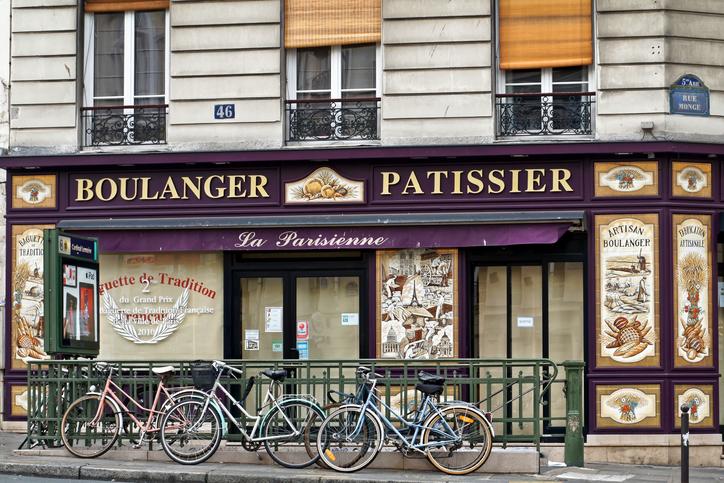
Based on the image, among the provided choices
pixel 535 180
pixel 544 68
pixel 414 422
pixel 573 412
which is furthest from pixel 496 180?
pixel 414 422

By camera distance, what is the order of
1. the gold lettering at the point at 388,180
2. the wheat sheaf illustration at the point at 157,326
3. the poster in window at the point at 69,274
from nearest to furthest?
1. the poster in window at the point at 69,274
2. the gold lettering at the point at 388,180
3. the wheat sheaf illustration at the point at 157,326

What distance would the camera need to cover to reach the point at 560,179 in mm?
17500

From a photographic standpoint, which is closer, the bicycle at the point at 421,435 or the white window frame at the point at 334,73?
the bicycle at the point at 421,435

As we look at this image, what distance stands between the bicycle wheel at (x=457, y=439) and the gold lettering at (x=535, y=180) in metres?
4.62

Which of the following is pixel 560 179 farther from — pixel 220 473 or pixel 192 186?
pixel 220 473

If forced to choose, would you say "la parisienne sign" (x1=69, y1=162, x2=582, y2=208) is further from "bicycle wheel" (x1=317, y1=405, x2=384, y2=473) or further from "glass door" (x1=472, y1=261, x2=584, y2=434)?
"bicycle wheel" (x1=317, y1=405, x2=384, y2=473)

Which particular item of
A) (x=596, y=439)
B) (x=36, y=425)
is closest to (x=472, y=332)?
(x=596, y=439)

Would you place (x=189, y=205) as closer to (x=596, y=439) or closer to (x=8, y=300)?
(x=8, y=300)

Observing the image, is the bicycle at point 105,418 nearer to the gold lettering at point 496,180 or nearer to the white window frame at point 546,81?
the gold lettering at point 496,180

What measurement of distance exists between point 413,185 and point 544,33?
272 centimetres

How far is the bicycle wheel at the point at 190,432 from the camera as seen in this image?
1421 centimetres

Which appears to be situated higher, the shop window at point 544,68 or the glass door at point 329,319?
the shop window at point 544,68

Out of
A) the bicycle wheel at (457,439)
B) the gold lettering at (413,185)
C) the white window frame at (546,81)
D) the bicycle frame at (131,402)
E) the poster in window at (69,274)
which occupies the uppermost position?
the white window frame at (546,81)

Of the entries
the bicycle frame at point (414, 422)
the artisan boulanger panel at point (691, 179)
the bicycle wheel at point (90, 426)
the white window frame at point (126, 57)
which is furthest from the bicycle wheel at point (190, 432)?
the artisan boulanger panel at point (691, 179)
